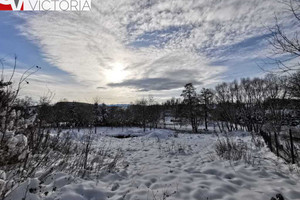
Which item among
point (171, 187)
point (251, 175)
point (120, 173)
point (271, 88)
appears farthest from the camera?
point (271, 88)

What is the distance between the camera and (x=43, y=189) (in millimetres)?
2936

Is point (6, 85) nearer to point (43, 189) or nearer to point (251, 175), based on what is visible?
point (43, 189)

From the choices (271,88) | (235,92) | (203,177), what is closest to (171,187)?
(203,177)

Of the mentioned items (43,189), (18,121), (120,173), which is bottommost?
(120,173)

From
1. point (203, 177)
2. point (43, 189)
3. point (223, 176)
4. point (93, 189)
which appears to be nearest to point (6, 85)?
point (43, 189)

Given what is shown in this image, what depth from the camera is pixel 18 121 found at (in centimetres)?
294

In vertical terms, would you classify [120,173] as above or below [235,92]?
below

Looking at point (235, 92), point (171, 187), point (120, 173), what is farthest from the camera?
point (235, 92)

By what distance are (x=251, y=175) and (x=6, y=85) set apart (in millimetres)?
5656

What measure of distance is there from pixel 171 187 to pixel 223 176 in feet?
5.23

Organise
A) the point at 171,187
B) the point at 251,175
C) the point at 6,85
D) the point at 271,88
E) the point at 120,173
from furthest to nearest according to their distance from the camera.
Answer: the point at 271,88 < the point at 120,173 < the point at 251,175 < the point at 171,187 < the point at 6,85

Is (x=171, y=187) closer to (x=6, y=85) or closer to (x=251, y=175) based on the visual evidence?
(x=251, y=175)

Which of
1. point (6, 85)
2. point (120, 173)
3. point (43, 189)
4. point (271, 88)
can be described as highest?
point (271, 88)

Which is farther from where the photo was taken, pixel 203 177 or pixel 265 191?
pixel 203 177
